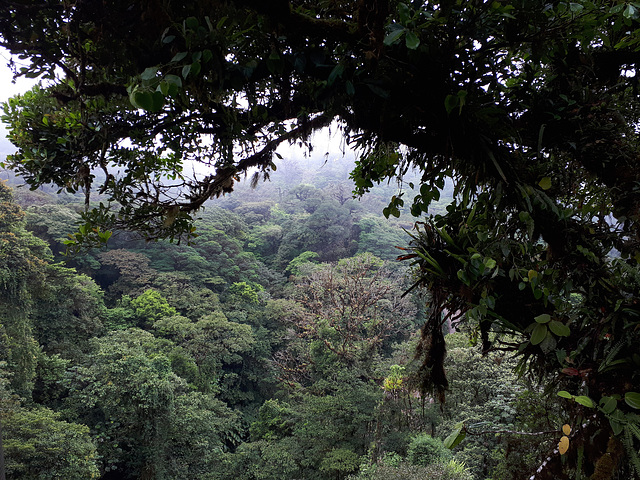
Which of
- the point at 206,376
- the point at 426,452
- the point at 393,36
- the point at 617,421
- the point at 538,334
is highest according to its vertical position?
the point at 393,36

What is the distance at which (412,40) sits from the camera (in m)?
0.63

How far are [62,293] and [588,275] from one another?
11711mm

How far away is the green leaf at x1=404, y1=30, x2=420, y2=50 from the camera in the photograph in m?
0.62

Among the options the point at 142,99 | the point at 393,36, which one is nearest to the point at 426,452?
the point at 393,36

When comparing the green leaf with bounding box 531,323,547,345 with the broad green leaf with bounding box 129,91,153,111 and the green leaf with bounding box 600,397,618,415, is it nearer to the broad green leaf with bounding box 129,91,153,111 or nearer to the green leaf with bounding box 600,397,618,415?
the green leaf with bounding box 600,397,618,415

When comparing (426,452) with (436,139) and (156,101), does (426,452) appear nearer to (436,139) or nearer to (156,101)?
(436,139)

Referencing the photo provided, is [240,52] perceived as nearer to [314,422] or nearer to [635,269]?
[635,269]

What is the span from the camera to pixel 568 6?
28.2 inches

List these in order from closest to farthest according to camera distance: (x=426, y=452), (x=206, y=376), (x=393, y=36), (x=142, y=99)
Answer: (x=142, y=99), (x=393, y=36), (x=426, y=452), (x=206, y=376)

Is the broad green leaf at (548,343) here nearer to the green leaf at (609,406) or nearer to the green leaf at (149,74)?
the green leaf at (609,406)

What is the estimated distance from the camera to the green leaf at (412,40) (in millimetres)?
621

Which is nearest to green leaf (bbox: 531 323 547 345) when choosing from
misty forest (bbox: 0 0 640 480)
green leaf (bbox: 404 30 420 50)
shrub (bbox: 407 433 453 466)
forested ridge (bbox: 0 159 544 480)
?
misty forest (bbox: 0 0 640 480)

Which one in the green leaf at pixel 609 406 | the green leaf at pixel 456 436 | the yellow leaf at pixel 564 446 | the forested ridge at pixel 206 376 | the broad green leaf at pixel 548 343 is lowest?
the forested ridge at pixel 206 376

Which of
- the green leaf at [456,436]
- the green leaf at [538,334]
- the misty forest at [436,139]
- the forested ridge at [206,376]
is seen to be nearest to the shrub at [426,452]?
the forested ridge at [206,376]
